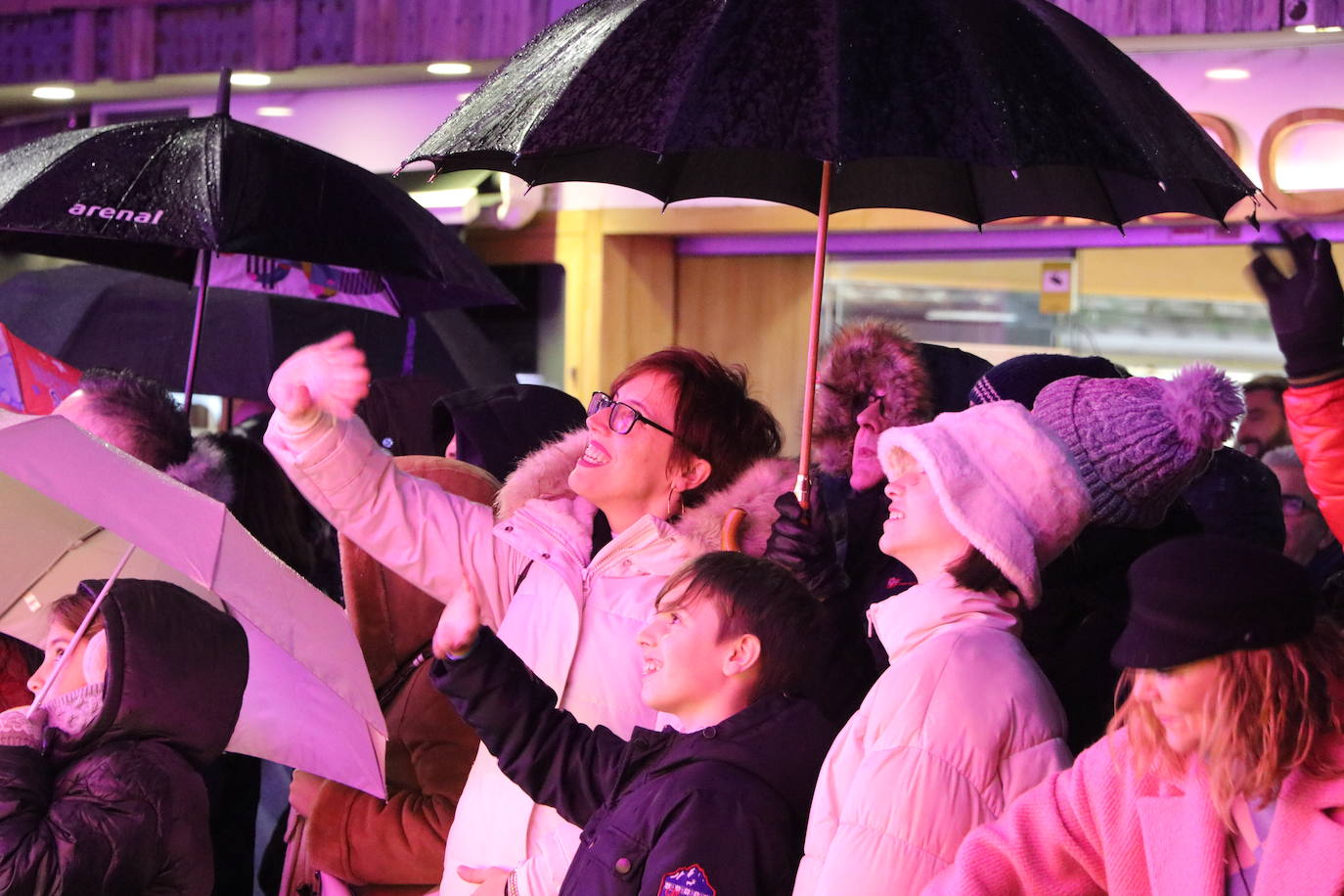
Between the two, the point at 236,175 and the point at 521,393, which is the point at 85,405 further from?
the point at 521,393

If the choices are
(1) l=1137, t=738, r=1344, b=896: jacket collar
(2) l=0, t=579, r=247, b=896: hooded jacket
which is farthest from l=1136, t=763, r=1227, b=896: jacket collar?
(2) l=0, t=579, r=247, b=896: hooded jacket

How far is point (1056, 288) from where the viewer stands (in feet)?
27.1

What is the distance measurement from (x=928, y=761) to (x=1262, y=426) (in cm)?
429

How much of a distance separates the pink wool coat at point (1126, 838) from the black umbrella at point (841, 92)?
0.94 m

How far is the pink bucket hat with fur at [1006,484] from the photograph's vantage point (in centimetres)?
265

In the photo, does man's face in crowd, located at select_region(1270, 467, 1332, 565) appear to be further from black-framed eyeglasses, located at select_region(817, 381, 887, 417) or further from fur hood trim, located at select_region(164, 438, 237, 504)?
fur hood trim, located at select_region(164, 438, 237, 504)

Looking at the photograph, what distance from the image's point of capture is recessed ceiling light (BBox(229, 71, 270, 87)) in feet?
31.1

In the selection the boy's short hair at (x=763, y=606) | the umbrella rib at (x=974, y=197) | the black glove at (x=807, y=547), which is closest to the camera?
the boy's short hair at (x=763, y=606)

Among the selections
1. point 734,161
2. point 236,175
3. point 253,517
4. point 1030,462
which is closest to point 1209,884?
point 1030,462

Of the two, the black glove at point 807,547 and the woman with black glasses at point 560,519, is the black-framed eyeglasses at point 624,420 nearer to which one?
the woman with black glasses at point 560,519

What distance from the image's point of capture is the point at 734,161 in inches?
153

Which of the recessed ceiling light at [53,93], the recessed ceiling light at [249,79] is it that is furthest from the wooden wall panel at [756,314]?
the recessed ceiling light at [53,93]

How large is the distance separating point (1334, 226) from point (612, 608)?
5332 mm

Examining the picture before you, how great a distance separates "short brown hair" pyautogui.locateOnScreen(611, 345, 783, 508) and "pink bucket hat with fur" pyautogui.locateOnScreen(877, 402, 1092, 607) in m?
0.75
